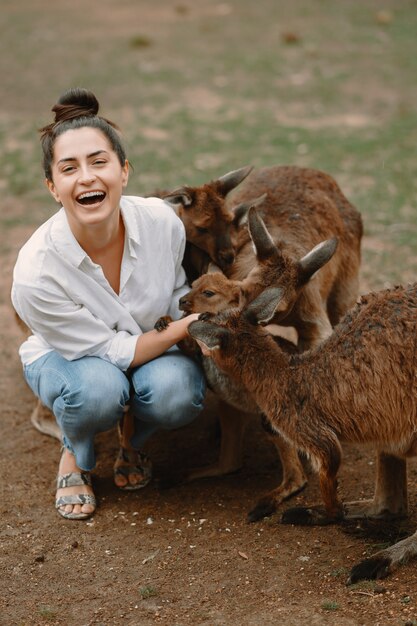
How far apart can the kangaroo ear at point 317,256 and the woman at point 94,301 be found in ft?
1.80

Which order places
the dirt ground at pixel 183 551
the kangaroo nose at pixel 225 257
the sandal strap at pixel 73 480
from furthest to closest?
1. the kangaroo nose at pixel 225 257
2. the sandal strap at pixel 73 480
3. the dirt ground at pixel 183 551

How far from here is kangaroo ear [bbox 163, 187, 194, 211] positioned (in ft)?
14.9

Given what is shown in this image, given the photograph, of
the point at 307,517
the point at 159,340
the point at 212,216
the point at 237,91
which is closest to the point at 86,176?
the point at 159,340

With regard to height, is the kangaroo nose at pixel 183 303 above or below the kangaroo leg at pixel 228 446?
above

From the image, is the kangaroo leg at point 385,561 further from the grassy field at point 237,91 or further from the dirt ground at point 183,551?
the grassy field at point 237,91

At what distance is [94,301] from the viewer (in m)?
3.75

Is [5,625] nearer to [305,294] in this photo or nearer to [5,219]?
[305,294]

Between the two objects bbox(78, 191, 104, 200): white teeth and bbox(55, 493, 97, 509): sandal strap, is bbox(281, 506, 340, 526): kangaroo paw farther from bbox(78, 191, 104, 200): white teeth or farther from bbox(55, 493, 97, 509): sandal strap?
bbox(78, 191, 104, 200): white teeth

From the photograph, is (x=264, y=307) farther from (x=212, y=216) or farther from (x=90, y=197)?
(x=212, y=216)

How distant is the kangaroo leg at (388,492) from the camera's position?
11.9ft

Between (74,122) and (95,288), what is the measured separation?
0.63 m

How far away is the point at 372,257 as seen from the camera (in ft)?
20.2

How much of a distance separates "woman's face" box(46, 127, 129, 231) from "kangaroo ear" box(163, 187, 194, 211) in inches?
35.3

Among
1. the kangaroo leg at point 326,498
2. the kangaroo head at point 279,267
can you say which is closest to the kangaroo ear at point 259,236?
the kangaroo head at point 279,267
